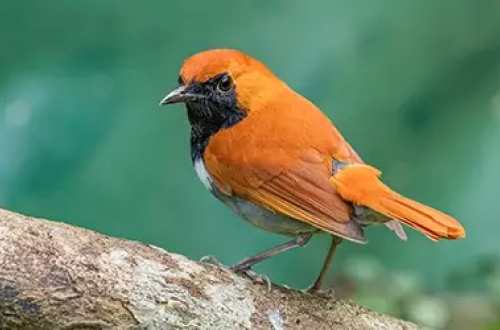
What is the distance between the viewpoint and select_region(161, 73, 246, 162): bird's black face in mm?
3107

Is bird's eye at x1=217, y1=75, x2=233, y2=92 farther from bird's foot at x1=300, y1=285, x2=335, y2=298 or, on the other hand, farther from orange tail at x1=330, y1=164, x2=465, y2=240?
bird's foot at x1=300, y1=285, x2=335, y2=298

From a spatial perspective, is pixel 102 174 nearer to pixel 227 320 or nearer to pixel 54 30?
pixel 54 30

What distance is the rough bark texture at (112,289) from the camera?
7.41 feet

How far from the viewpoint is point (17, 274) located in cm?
225

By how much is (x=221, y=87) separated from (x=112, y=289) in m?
0.99

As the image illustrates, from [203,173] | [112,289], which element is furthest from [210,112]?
[112,289]

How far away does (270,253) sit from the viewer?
2992 millimetres

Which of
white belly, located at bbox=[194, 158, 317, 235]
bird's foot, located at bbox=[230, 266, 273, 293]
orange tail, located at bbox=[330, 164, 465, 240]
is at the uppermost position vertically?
orange tail, located at bbox=[330, 164, 465, 240]

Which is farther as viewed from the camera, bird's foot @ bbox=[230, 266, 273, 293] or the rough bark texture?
bird's foot @ bbox=[230, 266, 273, 293]

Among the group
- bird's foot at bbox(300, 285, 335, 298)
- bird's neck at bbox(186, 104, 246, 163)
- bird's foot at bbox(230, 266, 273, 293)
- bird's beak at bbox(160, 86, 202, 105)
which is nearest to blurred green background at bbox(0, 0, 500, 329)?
bird's neck at bbox(186, 104, 246, 163)

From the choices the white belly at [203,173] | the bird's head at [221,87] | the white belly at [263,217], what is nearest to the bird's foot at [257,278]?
the white belly at [263,217]

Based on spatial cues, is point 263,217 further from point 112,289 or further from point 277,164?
point 112,289

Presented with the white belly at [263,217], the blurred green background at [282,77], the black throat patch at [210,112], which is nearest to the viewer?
the white belly at [263,217]

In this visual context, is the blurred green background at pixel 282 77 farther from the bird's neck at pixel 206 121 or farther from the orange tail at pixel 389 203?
the orange tail at pixel 389 203
